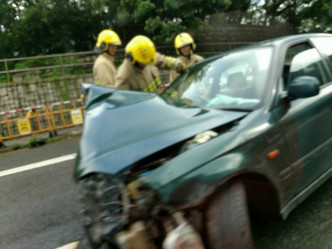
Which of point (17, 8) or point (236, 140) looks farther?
point (17, 8)

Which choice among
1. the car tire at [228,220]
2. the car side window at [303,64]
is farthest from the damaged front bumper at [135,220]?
the car side window at [303,64]

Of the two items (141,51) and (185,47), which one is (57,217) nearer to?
(141,51)

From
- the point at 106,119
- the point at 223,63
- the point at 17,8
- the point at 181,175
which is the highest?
the point at 17,8

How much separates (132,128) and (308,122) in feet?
4.39

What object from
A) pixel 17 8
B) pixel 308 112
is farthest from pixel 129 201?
pixel 17 8

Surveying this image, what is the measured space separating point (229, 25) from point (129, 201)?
16.5 m

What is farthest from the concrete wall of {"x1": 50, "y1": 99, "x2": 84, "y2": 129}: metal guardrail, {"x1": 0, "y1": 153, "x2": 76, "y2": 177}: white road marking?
{"x1": 0, "y1": 153, "x2": 76, "y2": 177}: white road marking

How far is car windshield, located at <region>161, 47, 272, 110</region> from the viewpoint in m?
2.25

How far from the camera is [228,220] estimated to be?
1670 mm

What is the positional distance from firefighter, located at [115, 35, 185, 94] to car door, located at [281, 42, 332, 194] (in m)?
1.74

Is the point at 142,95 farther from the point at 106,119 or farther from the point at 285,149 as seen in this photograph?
the point at 285,149

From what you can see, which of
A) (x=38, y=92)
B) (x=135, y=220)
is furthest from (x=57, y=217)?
(x=38, y=92)

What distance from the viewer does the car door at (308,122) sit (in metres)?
2.11

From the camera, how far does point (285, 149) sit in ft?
6.63
